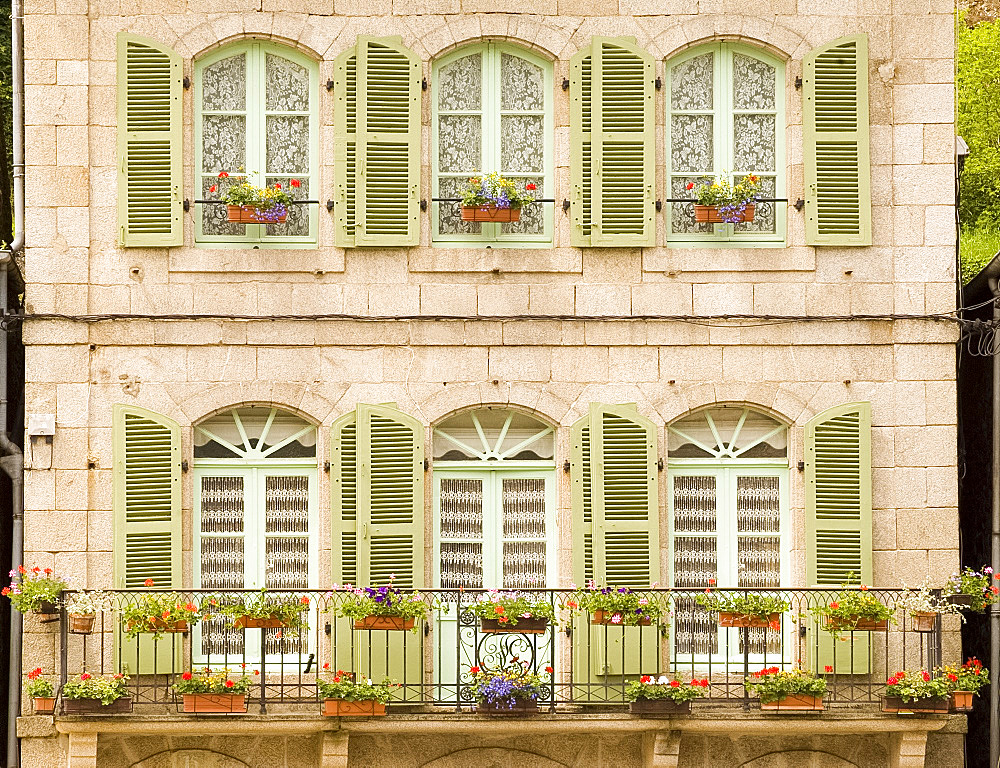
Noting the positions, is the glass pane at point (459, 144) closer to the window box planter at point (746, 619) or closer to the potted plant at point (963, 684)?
the window box planter at point (746, 619)

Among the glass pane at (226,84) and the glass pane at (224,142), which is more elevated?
the glass pane at (226,84)

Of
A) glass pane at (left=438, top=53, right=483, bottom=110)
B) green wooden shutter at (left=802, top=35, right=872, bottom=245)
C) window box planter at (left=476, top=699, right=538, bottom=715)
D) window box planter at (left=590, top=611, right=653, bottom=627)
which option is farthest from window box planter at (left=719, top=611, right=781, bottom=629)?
glass pane at (left=438, top=53, right=483, bottom=110)

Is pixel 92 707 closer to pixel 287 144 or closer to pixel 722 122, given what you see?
pixel 287 144

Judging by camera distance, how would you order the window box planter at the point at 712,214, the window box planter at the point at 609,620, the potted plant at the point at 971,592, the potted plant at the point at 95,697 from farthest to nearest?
1. the window box planter at the point at 712,214
2. the potted plant at the point at 971,592
3. the window box planter at the point at 609,620
4. the potted plant at the point at 95,697

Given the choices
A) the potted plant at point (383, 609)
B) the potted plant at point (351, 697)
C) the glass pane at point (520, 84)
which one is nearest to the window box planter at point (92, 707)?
the potted plant at point (351, 697)

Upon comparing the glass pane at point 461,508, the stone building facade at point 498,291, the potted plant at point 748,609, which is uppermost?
the stone building facade at point 498,291

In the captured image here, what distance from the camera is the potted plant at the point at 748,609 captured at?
12844mm

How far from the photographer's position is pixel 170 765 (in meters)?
13.0

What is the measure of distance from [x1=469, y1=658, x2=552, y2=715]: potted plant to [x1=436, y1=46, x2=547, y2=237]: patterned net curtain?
3.85 m

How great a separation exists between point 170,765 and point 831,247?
23.6 ft

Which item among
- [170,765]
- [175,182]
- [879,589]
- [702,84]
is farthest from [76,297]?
[879,589]

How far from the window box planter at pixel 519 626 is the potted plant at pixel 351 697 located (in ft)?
3.12

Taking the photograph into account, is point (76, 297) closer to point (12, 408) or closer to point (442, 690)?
point (12, 408)

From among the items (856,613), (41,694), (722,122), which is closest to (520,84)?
(722,122)
